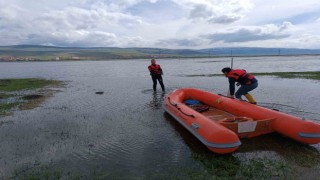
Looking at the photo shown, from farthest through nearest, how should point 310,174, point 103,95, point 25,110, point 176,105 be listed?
point 103,95 < point 25,110 < point 176,105 < point 310,174

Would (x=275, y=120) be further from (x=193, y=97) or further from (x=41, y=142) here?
(x=41, y=142)

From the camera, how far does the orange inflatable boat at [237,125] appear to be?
662cm

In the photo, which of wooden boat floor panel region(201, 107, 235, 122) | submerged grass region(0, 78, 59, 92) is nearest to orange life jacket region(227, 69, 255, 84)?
wooden boat floor panel region(201, 107, 235, 122)

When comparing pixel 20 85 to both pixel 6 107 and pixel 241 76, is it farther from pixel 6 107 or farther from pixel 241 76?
pixel 241 76

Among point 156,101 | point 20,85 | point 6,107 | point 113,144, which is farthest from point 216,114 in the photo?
point 20,85

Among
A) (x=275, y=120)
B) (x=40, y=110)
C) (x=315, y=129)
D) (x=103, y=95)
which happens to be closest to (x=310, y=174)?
(x=315, y=129)

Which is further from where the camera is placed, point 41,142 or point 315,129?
point 41,142

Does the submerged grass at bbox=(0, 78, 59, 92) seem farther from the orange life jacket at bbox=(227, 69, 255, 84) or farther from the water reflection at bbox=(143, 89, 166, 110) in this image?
the orange life jacket at bbox=(227, 69, 255, 84)

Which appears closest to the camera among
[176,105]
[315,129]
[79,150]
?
[315,129]

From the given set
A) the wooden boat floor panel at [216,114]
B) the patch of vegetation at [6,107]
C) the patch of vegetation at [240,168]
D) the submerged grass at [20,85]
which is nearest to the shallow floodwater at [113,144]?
the patch of vegetation at [240,168]

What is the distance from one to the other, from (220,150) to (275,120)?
2.32 meters

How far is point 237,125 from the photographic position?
7.50 m

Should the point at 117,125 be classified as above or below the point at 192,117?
below

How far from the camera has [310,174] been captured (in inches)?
228
